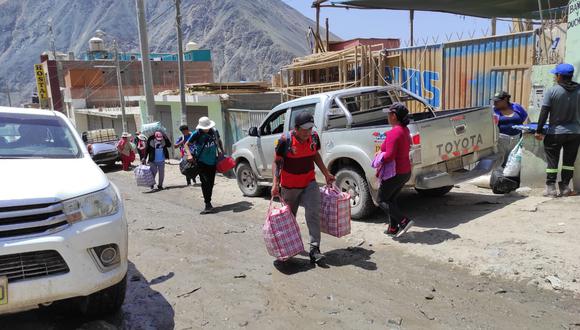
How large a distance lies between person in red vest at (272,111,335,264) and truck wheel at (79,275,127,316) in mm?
1842

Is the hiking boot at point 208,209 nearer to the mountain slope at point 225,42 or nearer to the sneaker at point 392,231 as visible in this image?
the sneaker at point 392,231

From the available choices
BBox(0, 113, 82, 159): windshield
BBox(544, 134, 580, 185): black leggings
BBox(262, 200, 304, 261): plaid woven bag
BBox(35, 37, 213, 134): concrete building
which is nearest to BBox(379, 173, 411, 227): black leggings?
BBox(262, 200, 304, 261): plaid woven bag

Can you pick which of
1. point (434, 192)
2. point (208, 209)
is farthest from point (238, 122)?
point (434, 192)

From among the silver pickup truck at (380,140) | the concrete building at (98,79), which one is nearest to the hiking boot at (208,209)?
the silver pickup truck at (380,140)

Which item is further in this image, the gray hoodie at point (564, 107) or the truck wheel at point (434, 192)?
the truck wheel at point (434, 192)

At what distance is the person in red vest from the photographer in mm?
5144

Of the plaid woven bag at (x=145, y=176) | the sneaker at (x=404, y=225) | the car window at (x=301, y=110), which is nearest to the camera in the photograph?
the sneaker at (x=404, y=225)

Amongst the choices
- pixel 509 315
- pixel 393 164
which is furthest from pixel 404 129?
pixel 509 315

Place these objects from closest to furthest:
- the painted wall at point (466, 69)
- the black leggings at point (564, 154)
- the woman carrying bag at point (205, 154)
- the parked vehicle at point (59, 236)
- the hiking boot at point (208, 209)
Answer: the parked vehicle at point (59, 236), the black leggings at point (564, 154), the hiking boot at point (208, 209), the woman carrying bag at point (205, 154), the painted wall at point (466, 69)

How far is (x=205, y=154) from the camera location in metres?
8.44

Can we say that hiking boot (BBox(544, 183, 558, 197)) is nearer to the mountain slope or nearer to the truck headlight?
the truck headlight

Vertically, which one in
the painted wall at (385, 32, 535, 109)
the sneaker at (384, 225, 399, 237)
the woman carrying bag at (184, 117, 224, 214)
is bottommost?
the sneaker at (384, 225, 399, 237)

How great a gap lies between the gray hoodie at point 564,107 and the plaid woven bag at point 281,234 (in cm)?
387

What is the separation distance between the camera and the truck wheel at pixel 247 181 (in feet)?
30.8
